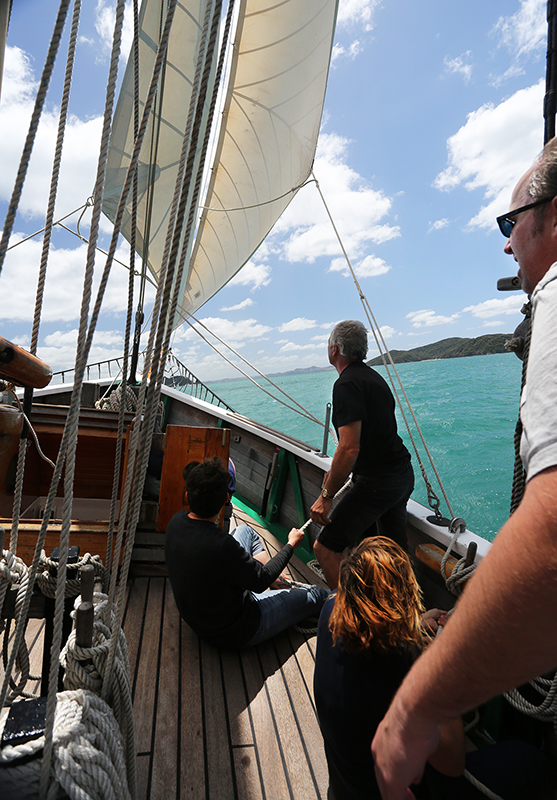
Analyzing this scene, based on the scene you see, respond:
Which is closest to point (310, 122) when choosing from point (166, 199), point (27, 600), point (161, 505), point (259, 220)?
point (259, 220)

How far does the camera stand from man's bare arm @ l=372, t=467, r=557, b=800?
1.32 feet

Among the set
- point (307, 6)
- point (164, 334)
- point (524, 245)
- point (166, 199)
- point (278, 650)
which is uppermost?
point (307, 6)

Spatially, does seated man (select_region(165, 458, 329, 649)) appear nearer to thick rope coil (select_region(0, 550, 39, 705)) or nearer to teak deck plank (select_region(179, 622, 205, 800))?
teak deck plank (select_region(179, 622, 205, 800))

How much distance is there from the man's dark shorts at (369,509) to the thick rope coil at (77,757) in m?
1.64

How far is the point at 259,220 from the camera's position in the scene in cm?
922

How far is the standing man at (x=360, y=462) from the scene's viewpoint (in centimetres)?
219

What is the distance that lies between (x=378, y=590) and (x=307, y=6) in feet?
27.5

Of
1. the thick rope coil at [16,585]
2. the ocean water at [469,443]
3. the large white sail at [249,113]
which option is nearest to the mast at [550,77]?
the thick rope coil at [16,585]

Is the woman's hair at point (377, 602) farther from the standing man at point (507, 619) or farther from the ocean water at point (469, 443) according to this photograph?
the ocean water at point (469, 443)

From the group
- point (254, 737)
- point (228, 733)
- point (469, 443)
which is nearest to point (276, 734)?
point (254, 737)

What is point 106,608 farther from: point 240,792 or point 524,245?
point 524,245

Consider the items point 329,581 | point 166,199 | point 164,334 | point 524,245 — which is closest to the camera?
point 524,245

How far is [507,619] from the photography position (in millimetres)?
417

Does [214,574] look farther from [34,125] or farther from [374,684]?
[34,125]
